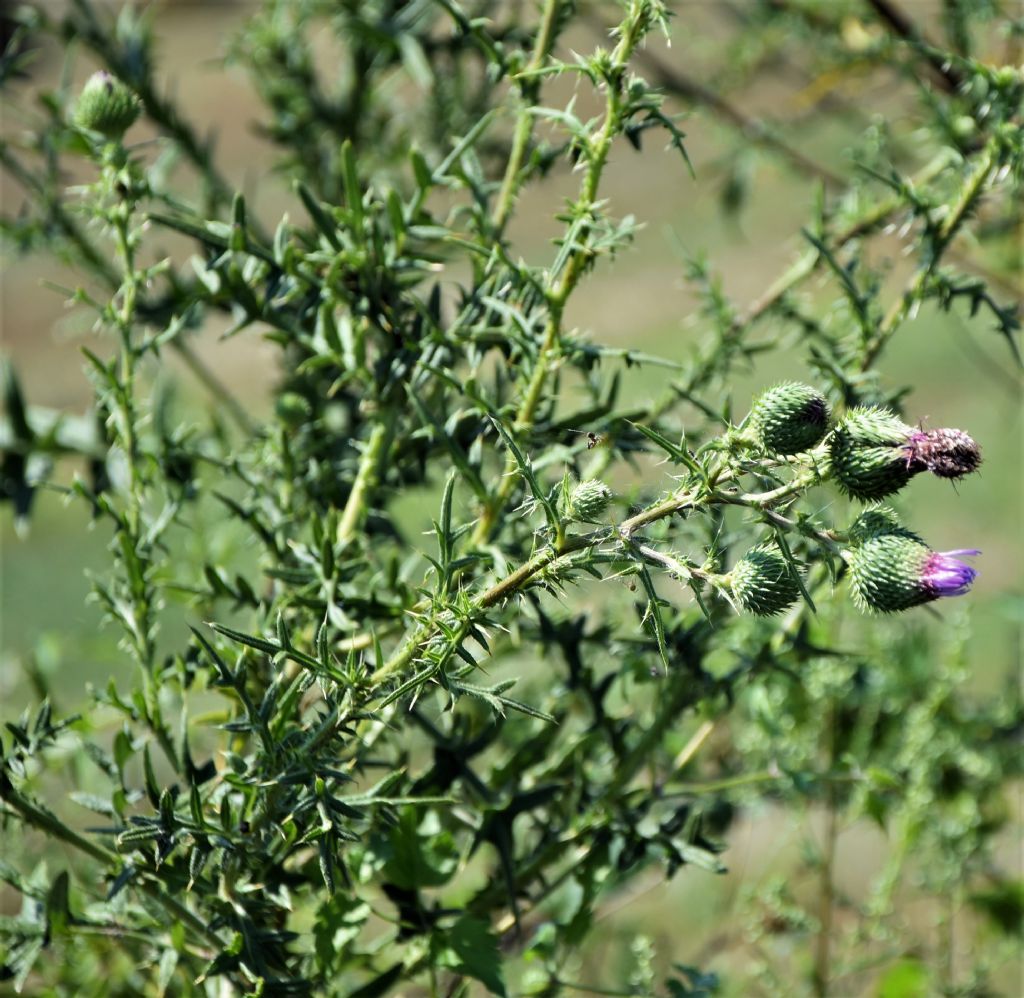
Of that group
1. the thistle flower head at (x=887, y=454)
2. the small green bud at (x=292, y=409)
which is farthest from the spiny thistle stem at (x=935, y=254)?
the small green bud at (x=292, y=409)

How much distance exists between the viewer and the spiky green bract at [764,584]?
0.73 m

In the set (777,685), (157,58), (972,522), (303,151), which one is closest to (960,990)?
(777,685)

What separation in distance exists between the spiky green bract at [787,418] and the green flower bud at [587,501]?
0.33 feet

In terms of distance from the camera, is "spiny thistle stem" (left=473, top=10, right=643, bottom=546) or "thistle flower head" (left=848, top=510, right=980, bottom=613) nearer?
"thistle flower head" (left=848, top=510, right=980, bottom=613)

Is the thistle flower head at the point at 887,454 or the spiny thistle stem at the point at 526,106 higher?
the spiny thistle stem at the point at 526,106

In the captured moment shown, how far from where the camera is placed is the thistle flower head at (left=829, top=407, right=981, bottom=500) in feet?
2.32

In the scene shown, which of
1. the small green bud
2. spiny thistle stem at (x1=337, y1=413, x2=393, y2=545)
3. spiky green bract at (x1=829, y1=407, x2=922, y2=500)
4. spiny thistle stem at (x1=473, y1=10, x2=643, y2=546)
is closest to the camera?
spiky green bract at (x1=829, y1=407, x2=922, y2=500)

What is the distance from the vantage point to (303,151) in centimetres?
185

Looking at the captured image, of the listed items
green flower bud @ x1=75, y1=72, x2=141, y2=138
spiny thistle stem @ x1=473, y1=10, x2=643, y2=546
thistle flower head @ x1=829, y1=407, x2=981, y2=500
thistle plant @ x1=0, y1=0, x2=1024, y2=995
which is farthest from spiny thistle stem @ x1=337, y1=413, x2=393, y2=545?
thistle flower head @ x1=829, y1=407, x2=981, y2=500

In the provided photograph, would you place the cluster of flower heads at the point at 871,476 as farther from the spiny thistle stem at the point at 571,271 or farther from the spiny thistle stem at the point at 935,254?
the spiny thistle stem at the point at 935,254

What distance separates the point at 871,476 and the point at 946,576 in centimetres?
8

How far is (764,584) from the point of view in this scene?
0.74 metres

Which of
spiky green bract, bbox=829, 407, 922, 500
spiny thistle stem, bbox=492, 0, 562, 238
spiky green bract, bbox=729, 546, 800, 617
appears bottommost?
spiky green bract, bbox=729, 546, 800, 617

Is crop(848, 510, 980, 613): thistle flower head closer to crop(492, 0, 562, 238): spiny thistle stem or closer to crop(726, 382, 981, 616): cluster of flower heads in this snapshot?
crop(726, 382, 981, 616): cluster of flower heads
